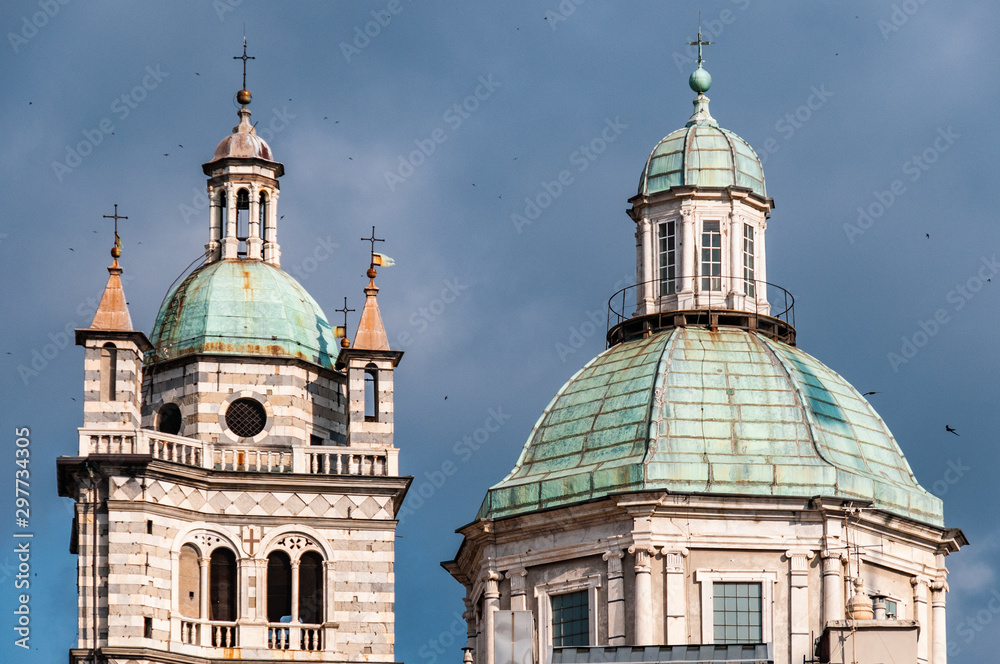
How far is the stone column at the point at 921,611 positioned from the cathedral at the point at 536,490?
0.24 ft

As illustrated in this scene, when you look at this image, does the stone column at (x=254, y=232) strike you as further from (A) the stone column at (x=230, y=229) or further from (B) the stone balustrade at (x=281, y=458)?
(B) the stone balustrade at (x=281, y=458)

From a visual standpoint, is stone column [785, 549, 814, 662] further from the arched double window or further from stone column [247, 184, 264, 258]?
stone column [247, 184, 264, 258]

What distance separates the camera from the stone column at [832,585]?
83.2m

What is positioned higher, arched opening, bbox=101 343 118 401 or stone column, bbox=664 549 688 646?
arched opening, bbox=101 343 118 401

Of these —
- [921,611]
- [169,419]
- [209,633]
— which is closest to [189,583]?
[209,633]

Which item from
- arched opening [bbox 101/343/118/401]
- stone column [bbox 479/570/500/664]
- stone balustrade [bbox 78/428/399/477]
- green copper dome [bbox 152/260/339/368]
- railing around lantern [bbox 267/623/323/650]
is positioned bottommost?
railing around lantern [bbox 267/623/323/650]

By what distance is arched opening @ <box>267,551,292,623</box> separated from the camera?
282 ft

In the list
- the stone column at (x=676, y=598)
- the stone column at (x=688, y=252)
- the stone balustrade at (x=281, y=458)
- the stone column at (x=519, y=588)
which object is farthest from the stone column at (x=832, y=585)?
the stone balustrade at (x=281, y=458)

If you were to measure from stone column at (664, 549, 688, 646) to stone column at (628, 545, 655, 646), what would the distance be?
419mm

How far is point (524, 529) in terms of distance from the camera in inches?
3371

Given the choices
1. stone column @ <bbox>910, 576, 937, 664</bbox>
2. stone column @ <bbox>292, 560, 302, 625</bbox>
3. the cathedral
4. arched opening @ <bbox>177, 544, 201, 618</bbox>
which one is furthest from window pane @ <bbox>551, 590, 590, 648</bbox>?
arched opening @ <bbox>177, 544, 201, 618</bbox>

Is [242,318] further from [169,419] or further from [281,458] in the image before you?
[281,458]

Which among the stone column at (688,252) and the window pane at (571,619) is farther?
the stone column at (688,252)

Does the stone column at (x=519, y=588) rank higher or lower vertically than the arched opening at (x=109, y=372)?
lower
